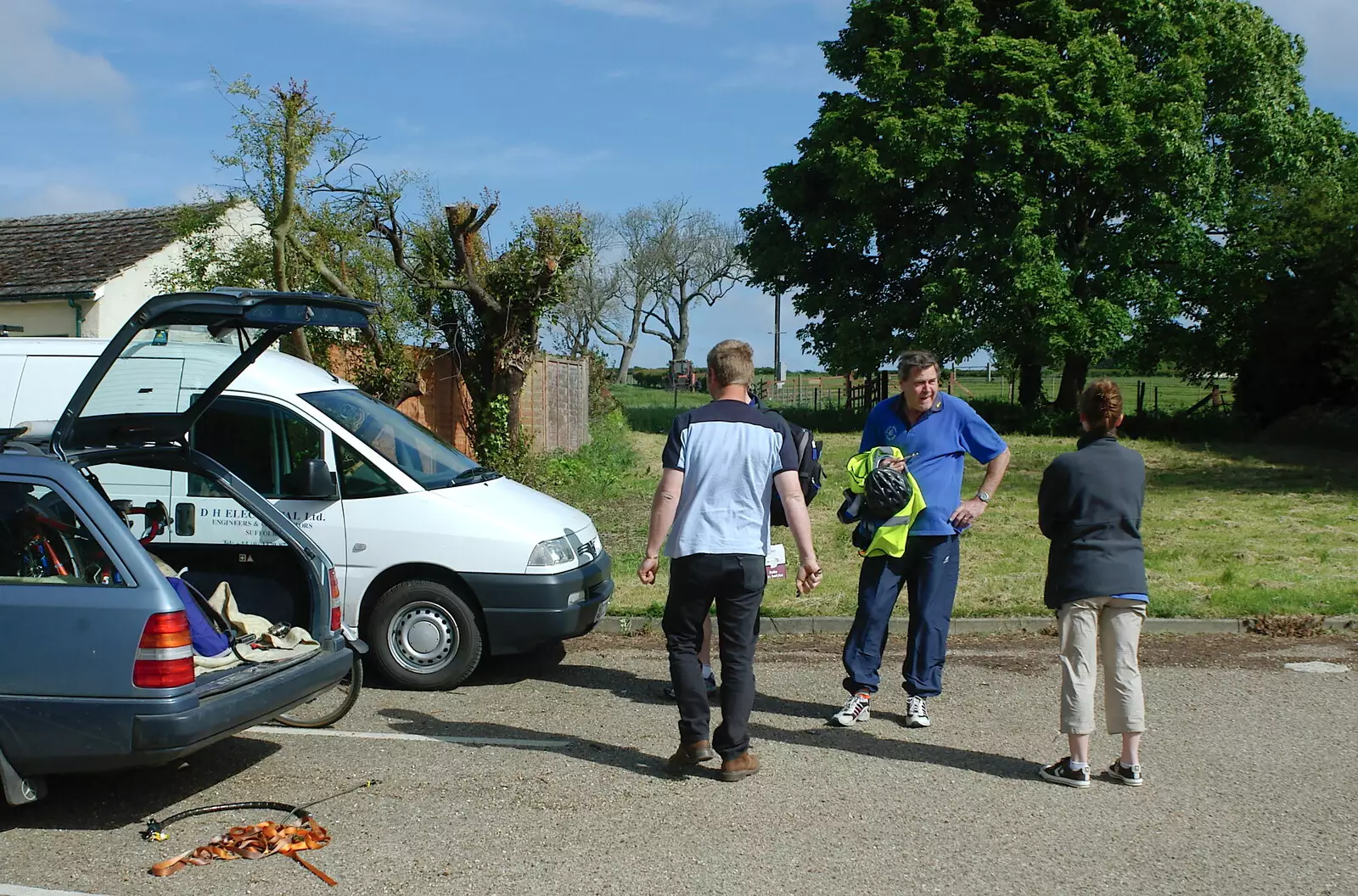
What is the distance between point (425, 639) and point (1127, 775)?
4.03 meters

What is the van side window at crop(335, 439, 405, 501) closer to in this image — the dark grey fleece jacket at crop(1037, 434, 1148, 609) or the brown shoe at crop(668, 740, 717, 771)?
the brown shoe at crop(668, 740, 717, 771)

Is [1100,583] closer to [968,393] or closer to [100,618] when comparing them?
[100,618]

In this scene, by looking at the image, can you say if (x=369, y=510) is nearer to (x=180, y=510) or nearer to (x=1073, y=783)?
(x=180, y=510)

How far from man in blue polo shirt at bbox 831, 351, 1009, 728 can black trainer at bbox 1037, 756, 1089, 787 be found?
0.91 metres

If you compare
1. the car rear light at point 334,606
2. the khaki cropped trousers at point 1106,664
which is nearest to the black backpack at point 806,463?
the khaki cropped trousers at point 1106,664

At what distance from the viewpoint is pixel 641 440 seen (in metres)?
28.6

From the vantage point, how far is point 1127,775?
18.0 feet

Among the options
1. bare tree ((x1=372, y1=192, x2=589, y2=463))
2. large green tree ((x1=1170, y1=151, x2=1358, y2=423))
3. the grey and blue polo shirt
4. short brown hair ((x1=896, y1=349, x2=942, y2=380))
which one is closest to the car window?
the grey and blue polo shirt

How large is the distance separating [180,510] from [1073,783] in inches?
183

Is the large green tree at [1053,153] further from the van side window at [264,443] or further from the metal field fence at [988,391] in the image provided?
the van side window at [264,443]

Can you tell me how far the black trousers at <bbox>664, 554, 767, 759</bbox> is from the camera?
213 inches

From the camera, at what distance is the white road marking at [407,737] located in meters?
6.17

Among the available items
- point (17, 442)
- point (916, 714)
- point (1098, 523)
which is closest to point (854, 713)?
point (916, 714)

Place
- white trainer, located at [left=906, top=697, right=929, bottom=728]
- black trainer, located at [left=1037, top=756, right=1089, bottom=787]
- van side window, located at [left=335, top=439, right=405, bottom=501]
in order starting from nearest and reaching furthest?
black trainer, located at [left=1037, top=756, right=1089, bottom=787] < white trainer, located at [left=906, top=697, right=929, bottom=728] < van side window, located at [left=335, top=439, right=405, bottom=501]
